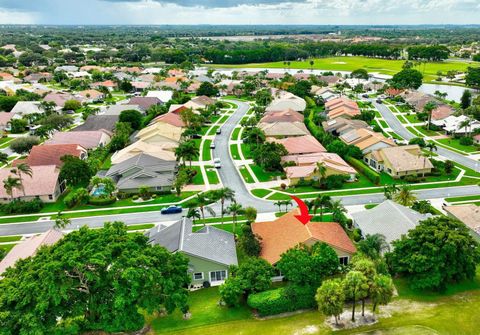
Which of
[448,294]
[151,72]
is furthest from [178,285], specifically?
[151,72]

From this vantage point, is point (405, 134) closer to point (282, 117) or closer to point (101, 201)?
point (282, 117)

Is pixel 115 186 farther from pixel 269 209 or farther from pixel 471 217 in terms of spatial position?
pixel 471 217

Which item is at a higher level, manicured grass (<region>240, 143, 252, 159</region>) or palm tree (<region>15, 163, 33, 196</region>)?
palm tree (<region>15, 163, 33, 196</region>)

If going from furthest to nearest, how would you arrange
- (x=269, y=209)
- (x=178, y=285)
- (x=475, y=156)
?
(x=475, y=156) < (x=269, y=209) < (x=178, y=285)

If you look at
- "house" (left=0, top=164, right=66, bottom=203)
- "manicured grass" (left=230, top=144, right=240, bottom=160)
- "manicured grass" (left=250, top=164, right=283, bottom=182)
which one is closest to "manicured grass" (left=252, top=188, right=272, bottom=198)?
"manicured grass" (left=250, top=164, right=283, bottom=182)

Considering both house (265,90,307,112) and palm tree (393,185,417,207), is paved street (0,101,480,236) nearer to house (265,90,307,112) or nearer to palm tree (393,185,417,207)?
palm tree (393,185,417,207)

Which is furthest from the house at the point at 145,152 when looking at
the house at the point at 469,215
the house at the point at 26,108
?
the house at the point at 26,108
